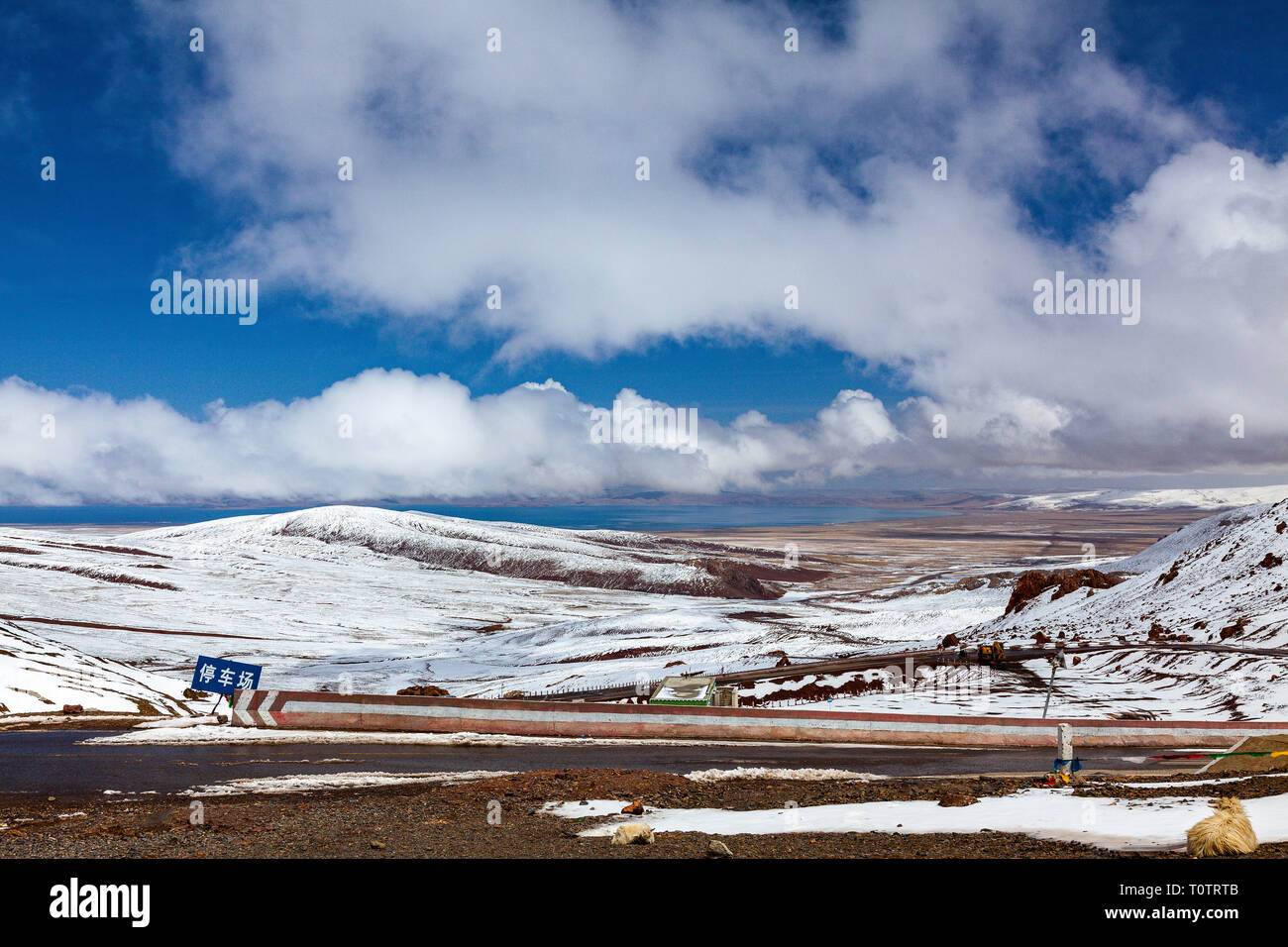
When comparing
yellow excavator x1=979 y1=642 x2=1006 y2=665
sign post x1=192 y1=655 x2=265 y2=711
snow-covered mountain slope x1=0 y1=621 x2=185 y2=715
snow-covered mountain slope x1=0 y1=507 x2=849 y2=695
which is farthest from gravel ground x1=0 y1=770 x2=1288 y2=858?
snow-covered mountain slope x1=0 y1=507 x2=849 y2=695

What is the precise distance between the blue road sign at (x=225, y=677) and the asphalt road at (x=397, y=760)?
262 cm

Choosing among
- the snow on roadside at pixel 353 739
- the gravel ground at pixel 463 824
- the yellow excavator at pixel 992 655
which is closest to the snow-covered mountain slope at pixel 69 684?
the snow on roadside at pixel 353 739

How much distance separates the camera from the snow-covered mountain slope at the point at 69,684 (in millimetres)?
26016

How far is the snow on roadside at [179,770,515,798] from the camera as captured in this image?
14922 millimetres

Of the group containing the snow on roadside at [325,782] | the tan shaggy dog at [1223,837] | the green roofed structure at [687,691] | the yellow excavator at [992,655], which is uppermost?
the tan shaggy dog at [1223,837]

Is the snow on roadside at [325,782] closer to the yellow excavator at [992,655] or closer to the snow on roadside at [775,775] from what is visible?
the snow on roadside at [775,775]

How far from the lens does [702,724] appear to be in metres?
24.4

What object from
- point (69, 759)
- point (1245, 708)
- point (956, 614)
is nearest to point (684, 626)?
point (956, 614)

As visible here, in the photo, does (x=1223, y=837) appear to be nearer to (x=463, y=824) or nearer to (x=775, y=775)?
(x=463, y=824)

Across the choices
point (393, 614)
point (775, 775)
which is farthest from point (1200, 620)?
point (393, 614)

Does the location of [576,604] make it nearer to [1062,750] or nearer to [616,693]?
[616,693]

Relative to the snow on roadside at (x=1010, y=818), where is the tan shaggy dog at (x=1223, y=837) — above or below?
above

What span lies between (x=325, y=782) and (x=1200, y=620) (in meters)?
50.2

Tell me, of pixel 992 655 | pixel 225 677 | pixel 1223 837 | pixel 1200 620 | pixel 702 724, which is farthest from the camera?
pixel 1200 620
